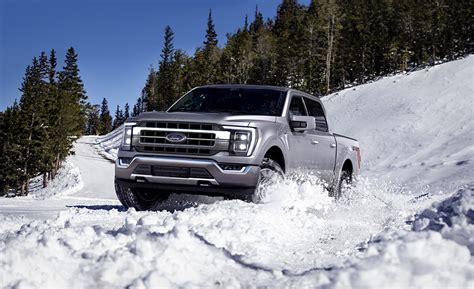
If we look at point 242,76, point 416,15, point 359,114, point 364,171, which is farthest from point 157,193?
Result: point 242,76

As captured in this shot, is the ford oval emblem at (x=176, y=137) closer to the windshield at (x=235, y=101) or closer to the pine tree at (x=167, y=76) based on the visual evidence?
the windshield at (x=235, y=101)

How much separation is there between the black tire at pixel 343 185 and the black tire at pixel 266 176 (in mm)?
2111

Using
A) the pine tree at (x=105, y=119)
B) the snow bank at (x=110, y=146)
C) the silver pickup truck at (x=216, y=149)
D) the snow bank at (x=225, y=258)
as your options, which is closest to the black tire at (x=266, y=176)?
the silver pickup truck at (x=216, y=149)

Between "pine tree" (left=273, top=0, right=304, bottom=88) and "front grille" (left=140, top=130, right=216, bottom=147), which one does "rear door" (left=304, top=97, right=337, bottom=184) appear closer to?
"front grille" (left=140, top=130, right=216, bottom=147)

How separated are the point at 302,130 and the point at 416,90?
28.7 meters

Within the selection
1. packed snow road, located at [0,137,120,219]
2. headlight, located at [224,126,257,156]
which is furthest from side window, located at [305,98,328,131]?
packed snow road, located at [0,137,120,219]

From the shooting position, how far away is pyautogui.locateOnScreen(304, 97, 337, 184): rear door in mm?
7410

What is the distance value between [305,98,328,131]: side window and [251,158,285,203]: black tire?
184 cm

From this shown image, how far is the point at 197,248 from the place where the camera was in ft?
10.5

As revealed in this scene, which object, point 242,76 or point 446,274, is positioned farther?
point 242,76

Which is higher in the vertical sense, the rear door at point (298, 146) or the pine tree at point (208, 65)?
the pine tree at point (208, 65)

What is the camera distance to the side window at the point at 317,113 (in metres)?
7.97

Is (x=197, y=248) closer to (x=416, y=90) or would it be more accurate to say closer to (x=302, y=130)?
(x=302, y=130)

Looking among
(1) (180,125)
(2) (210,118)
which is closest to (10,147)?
(1) (180,125)
